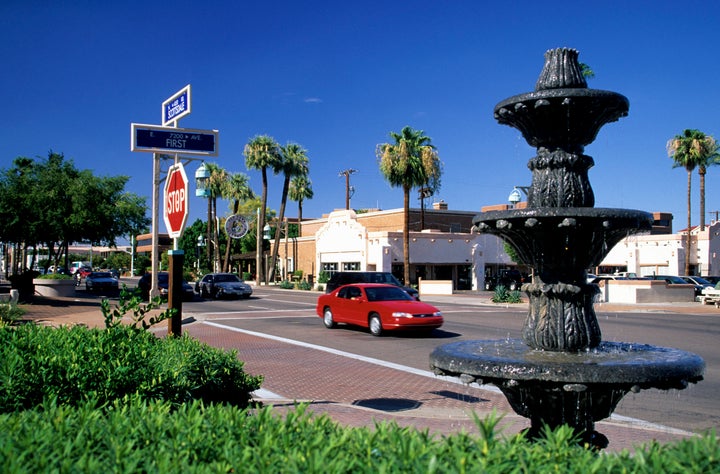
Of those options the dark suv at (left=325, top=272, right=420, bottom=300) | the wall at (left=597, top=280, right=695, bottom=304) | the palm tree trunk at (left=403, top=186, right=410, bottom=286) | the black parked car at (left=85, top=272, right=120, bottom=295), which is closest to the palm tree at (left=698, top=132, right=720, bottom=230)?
the wall at (left=597, top=280, right=695, bottom=304)

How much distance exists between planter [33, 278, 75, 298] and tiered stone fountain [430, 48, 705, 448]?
108ft

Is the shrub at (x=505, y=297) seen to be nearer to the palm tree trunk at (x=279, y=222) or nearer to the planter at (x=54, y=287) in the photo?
the planter at (x=54, y=287)

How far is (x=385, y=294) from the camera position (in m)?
19.3

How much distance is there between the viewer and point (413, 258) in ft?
172

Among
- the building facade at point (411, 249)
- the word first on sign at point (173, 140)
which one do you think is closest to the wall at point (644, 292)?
the building facade at point (411, 249)

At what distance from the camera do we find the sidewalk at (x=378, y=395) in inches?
314

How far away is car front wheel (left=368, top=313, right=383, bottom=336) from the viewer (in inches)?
713

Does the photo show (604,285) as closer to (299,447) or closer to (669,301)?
(669,301)

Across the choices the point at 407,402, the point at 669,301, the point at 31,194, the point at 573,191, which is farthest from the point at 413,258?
the point at 573,191

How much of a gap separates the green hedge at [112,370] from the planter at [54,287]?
1207 inches

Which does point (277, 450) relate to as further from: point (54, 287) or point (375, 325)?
point (54, 287)

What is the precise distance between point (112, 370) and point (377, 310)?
1316cm

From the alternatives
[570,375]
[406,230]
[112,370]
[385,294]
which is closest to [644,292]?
[406,230]

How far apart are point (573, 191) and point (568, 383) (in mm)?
1872
